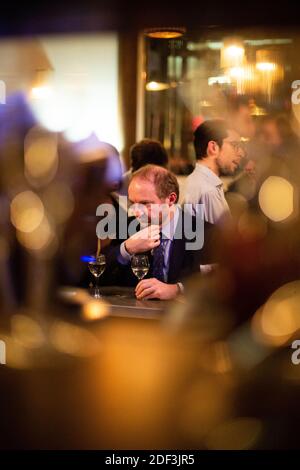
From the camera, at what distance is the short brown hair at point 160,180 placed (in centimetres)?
432

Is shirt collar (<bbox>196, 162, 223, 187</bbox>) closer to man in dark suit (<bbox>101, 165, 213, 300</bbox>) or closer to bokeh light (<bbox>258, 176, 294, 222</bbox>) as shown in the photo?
bokeh light (<bbox>258, 176, 294, 222</bbox>)

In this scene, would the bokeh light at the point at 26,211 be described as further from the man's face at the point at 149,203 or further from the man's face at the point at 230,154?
the man's face at the point at 230,154

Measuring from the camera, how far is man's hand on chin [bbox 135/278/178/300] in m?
3.92

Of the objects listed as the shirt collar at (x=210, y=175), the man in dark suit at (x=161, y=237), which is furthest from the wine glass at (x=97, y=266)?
the shirt collar at (x=210, y=175)

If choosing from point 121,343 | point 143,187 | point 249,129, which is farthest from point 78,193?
point 249,129

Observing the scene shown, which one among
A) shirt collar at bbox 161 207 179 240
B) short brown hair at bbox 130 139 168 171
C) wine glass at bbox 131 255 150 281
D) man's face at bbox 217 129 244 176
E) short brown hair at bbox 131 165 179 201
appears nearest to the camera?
wine glass at bbox 131 255 150 281

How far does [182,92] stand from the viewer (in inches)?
274

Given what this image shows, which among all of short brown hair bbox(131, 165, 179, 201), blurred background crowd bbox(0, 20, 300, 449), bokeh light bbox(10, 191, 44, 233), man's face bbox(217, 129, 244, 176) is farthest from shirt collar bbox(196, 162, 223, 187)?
bokeh light bbox(10, 191, 44, 233)

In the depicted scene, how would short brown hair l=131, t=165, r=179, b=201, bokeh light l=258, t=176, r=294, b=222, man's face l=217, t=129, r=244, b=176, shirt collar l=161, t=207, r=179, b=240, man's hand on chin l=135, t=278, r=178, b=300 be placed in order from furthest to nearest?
man's face l=217, t=129, r=244, b=176, bokeh light l=258, t=176, r=294, b=222, short brown hair l=131, t=165, r=179, b=201, shirt collar l=161, t=207, r=179, b=240, man's hand on chin l=135, t=278, r=178, b=300

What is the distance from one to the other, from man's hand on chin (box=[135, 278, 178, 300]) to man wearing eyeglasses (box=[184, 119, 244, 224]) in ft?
3.21

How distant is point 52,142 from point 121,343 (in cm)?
230

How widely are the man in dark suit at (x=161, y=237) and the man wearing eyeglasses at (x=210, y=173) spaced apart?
48cm

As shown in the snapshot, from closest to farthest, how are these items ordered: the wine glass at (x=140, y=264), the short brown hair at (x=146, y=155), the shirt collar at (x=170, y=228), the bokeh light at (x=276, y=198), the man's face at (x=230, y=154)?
the wine glass at (x=140, y=264) → the shirt collar at (x=170, y=228) → the bokeh light at (x=276, y=198) → the man's face at (x=230, y=154) → the short brown hair at (x=146, y=155)
